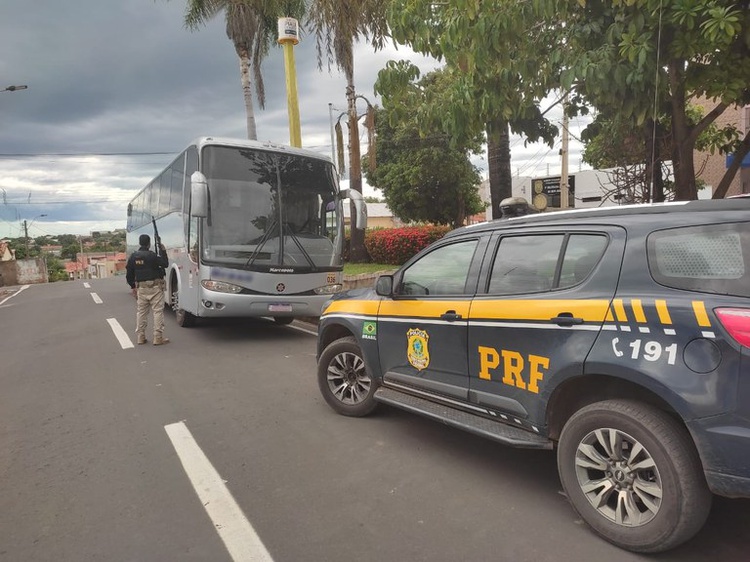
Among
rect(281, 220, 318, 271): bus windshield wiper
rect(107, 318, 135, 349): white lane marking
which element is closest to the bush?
rect(281, 220, 318, 271): bus windshield wiper

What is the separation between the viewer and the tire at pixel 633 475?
2.38m

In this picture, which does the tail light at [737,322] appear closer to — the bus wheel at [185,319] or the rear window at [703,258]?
the rear window at [703,258]

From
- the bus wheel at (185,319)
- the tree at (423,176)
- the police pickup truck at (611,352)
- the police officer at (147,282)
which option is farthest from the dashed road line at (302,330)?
the tree at (423,176)

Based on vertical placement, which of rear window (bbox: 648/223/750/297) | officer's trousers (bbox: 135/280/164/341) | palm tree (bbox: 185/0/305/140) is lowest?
officer's trousers (bbox: 135/280/164/341)

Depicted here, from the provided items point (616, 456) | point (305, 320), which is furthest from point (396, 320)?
point (305, 320)

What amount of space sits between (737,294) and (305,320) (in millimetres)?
8804

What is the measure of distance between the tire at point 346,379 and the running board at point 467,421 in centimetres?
37

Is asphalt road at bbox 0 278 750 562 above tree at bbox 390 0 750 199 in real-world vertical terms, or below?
below

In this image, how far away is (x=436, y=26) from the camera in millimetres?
5582

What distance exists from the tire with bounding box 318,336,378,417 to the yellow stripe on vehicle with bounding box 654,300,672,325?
8.34 feet

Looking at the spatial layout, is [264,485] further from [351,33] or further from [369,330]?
[351,33]

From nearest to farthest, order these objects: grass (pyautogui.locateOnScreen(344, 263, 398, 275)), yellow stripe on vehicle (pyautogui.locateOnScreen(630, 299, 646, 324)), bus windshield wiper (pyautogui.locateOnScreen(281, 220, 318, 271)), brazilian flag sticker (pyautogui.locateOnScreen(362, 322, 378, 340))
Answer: yellow stripe on vehicle (pyautogui.locateOnScreen(630, 299, 646, 324)) → brazilian flag sticker (pyautogui.locateOnScreen(362, 322, 378, 340)) → bus windshield wiper (pyautogui.locateOnScreen(281, 220, 318, 271)) → grass (pyautogui.locateOnScreen(344, 263, 398, 275))

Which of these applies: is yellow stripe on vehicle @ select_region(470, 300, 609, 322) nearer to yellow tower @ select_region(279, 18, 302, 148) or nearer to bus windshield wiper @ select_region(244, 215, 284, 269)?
bus windshield wiper @ select_region(244, 215, 284, 269)

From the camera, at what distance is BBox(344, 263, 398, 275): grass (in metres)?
14.0
